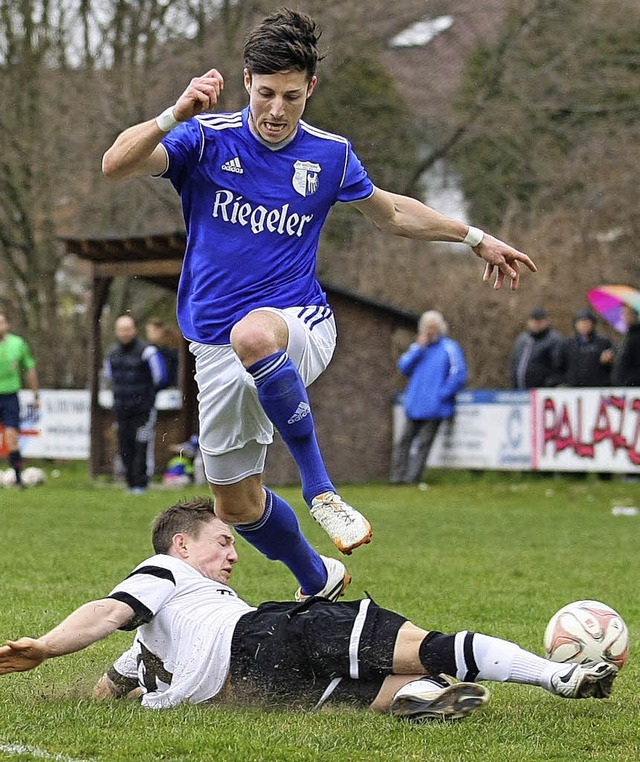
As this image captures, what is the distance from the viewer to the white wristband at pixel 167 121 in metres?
5.23

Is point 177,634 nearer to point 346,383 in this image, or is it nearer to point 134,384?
point 134,384

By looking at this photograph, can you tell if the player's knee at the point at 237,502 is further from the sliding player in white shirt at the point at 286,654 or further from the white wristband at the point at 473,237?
the white wristband at the point at 473,237

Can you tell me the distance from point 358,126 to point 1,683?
23.1 meters

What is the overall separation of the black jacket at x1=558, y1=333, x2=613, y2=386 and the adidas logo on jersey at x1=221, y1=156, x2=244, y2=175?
11763 millimetres

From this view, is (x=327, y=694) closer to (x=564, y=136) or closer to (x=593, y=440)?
(x=593, y=440)

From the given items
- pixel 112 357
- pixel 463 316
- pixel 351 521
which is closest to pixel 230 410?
pixel 351 521

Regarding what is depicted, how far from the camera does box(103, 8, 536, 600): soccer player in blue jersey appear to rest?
5.52m

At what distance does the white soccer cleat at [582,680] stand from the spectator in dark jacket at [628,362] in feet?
39.3

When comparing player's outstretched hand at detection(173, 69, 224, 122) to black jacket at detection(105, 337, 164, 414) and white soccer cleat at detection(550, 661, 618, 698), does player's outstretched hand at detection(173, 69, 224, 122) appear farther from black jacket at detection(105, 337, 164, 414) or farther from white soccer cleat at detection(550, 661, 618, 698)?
black jacket at detection(105, 337, 164, 414)

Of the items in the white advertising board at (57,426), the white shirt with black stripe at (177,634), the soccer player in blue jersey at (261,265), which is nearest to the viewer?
the white shirt with black stripe at (177,634)

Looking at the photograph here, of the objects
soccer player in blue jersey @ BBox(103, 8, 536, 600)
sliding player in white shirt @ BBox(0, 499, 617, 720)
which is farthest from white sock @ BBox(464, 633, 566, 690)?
soccer player in blue jersey @ BBox(103, 8, 536, 600)

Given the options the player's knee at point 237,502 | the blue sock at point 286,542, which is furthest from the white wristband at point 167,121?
the blue sock at point 286,542

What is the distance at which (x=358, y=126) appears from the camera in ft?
90.5

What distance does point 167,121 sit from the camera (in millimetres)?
5266
